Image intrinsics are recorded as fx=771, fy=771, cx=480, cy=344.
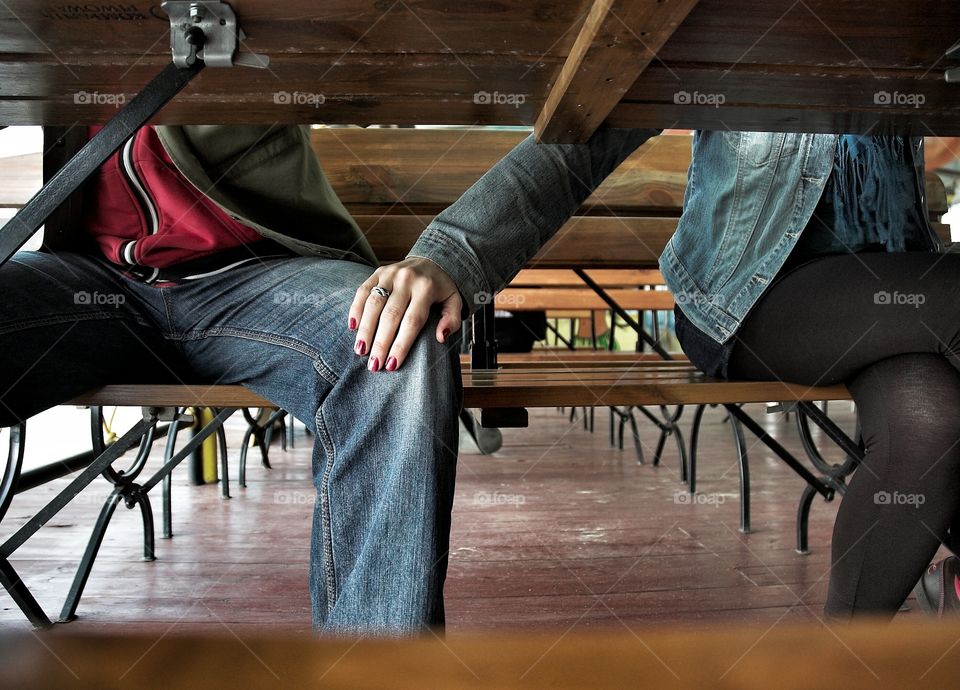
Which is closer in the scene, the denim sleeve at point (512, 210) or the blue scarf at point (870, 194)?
the denim sleeve at point (512, 210)

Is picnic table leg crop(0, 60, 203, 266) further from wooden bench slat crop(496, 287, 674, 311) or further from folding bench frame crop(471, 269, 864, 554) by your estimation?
wooden bench slat crop(496, 287, 674, 311)

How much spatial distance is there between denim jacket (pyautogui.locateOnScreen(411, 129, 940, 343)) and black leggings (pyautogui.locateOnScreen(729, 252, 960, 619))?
64 millimetres

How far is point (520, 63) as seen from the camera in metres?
0.68

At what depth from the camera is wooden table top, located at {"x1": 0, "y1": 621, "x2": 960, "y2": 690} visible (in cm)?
20

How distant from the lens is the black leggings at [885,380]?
88 centimetres

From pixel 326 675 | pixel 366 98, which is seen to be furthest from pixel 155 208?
pixel 326 675

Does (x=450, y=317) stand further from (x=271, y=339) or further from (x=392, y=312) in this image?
(x=271, y=339)

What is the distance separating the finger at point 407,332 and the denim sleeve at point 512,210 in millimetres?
84

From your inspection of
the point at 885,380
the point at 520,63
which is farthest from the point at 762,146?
the point at 520,63

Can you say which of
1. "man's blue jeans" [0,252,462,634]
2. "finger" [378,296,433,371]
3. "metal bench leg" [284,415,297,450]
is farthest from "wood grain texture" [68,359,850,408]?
"metal bench leg" [284,415,297,450]

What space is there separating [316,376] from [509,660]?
1.99 feet

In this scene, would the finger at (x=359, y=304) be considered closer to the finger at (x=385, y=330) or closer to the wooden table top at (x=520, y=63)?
the finger at (x=385, y=330)

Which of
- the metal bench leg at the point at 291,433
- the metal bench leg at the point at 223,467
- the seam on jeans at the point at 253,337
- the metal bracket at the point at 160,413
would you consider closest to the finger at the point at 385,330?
the seam on jeans at the point at 253,337

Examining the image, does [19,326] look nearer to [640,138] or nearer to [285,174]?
[285,174]
